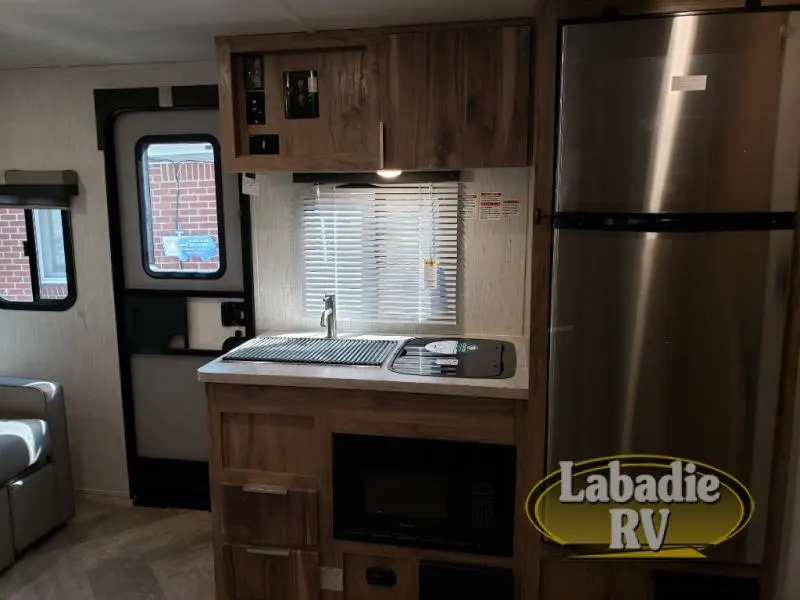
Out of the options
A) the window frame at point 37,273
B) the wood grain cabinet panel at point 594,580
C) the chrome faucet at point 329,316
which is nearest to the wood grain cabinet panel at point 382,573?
the wood grain cabinet panel at point 594,580

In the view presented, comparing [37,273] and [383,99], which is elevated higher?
[383,99]

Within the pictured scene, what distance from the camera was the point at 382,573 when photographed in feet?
7.01

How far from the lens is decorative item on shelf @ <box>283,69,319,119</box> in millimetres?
2229

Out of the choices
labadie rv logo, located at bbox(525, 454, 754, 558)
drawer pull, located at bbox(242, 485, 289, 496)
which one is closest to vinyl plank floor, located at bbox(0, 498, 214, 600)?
drawer pull, located at bbox(242, 485, 289, 496)

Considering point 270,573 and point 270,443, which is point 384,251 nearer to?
point 270,443

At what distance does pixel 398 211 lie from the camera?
2570 millimetres

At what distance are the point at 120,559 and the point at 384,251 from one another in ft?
6.03

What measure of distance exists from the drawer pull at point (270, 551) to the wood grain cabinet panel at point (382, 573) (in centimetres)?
23

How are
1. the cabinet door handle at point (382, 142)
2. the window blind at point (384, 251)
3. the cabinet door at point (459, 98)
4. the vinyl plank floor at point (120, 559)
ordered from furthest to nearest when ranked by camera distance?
the window blind at point (384, 251) < the vinyl plank floor at point (120, 559) < the cabinet door handle at point (382, 142) < the cabinet door at point (459, 98)

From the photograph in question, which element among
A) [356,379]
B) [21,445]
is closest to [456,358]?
[356,379]

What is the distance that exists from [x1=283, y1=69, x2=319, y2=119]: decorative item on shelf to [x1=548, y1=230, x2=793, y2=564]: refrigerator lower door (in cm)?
109

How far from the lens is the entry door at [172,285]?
9.06 ft

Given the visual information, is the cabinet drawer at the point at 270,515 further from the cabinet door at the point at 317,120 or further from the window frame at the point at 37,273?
the window frame at the point at 37,273

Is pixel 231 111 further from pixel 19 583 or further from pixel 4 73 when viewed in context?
pixel 19 583
